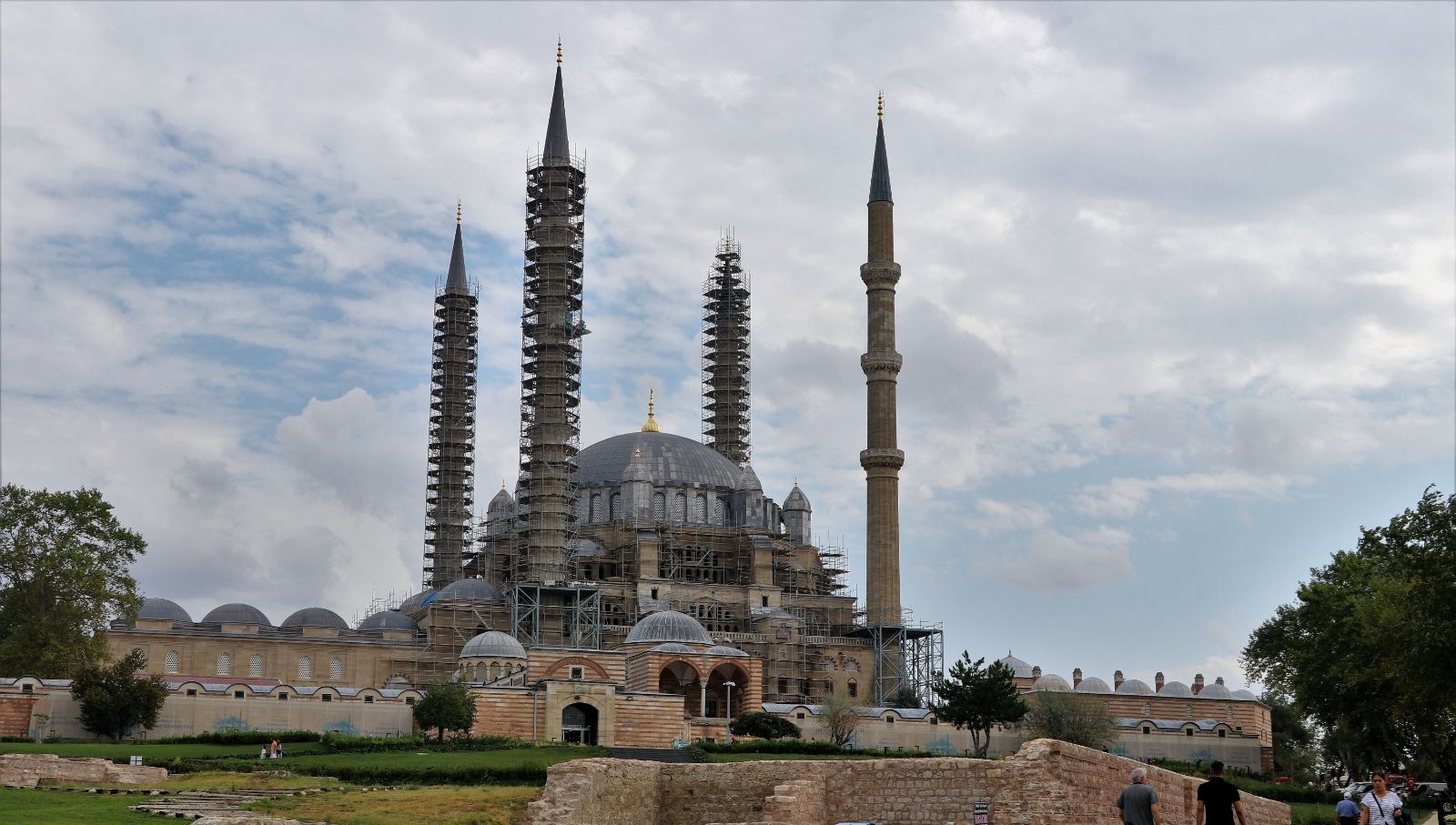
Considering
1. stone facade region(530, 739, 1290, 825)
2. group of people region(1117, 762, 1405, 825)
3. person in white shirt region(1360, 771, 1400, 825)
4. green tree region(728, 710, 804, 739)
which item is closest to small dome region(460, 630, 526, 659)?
green tree region(728, 710, 804, 739)

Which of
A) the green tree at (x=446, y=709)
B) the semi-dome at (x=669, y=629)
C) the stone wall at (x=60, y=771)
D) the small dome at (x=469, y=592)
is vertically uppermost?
the small dome at (x=469, y=592)

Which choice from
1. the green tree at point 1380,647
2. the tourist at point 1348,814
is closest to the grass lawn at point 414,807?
the tourist at point 1348,814

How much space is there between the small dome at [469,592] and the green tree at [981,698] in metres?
20.1

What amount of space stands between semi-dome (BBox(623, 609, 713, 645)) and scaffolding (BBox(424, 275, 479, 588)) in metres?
16.2

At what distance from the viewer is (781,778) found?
22.3 meters

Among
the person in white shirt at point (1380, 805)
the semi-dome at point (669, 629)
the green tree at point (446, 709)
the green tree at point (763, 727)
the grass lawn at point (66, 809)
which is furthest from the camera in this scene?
the semi-dome at point (669, 629)

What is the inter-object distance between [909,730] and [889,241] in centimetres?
2136

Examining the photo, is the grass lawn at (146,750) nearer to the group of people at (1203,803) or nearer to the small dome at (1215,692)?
the group of people at (1203,803)

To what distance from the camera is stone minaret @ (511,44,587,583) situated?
6162cm

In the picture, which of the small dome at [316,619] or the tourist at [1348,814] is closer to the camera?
the tourist at [1348,814]

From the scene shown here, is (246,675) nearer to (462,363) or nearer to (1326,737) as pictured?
(462,363)

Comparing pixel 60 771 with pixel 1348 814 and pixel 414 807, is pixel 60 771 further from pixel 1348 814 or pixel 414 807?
pixel 1348 814

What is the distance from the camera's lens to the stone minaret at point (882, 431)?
6306 cm

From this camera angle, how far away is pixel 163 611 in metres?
61.9
